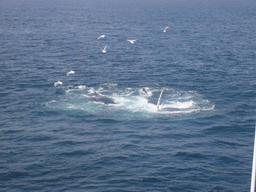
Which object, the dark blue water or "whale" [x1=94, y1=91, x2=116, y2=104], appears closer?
the dark blue water

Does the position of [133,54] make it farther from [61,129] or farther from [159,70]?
[61,129]

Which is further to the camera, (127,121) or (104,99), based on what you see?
(104,99)

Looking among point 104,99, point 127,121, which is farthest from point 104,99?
point 127,121

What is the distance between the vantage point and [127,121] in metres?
45.8

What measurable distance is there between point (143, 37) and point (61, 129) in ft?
246

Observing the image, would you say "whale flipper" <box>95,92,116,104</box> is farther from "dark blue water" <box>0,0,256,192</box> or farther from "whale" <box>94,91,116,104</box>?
"dark blue water" <box>0,0,256,192</box>

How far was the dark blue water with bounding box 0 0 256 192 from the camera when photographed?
111 ft

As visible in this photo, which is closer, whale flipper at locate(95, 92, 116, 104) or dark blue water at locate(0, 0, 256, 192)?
dark blue water at locate(0, 0, 256, 192)

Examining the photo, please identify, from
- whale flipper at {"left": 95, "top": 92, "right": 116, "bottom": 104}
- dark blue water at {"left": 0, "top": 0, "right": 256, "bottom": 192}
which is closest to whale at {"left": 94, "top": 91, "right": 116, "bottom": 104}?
whale flipper at {"left": 95, "top": 92, "right": 116, "bottom": 104}

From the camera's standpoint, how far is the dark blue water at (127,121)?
3394 cm

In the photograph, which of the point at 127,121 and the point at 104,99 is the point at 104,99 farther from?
the point at 127,121

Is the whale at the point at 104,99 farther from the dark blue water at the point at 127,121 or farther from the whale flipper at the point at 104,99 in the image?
the dark blue water at the point at 127,121

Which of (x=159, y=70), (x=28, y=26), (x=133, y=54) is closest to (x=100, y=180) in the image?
(x=159, y=70)

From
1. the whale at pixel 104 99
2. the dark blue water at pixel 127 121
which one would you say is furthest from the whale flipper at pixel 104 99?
the dark blue water at pixel 127 121
